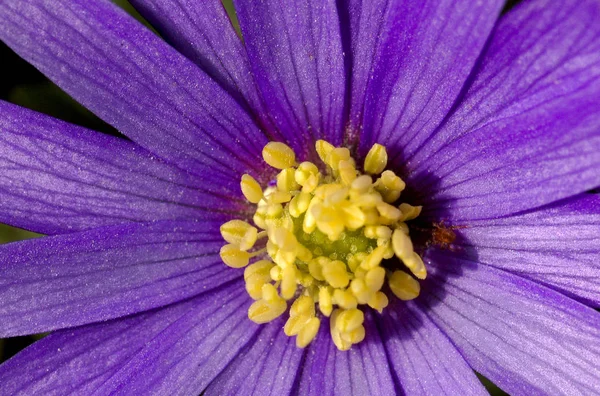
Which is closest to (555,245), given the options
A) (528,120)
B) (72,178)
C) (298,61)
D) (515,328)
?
(515,328)

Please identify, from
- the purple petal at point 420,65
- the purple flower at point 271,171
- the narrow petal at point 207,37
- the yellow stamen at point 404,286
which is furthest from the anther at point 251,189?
the yellow stamen at point 404,286

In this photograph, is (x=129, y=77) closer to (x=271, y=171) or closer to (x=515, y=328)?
(x=271, y=171)

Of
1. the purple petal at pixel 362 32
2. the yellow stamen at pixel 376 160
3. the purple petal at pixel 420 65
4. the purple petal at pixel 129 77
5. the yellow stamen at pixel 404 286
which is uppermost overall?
the purple petal at pixel 129 77

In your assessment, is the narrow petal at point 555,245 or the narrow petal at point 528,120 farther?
the narrow petal at point 555,245

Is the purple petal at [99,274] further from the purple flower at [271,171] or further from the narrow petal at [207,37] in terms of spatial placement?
the narrow petal at [207,37]

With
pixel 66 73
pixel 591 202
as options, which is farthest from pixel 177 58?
pixel 591 202

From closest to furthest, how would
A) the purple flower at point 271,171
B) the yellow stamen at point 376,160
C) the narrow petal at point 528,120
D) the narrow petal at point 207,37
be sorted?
the narrow petal at point 528,120 → the purple flower at point 271,171 → the narrow petal at point 207,37 → the yellow stamen at point 376,160

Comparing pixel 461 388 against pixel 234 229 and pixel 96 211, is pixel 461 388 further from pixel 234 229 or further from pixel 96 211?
pixel 96 211
